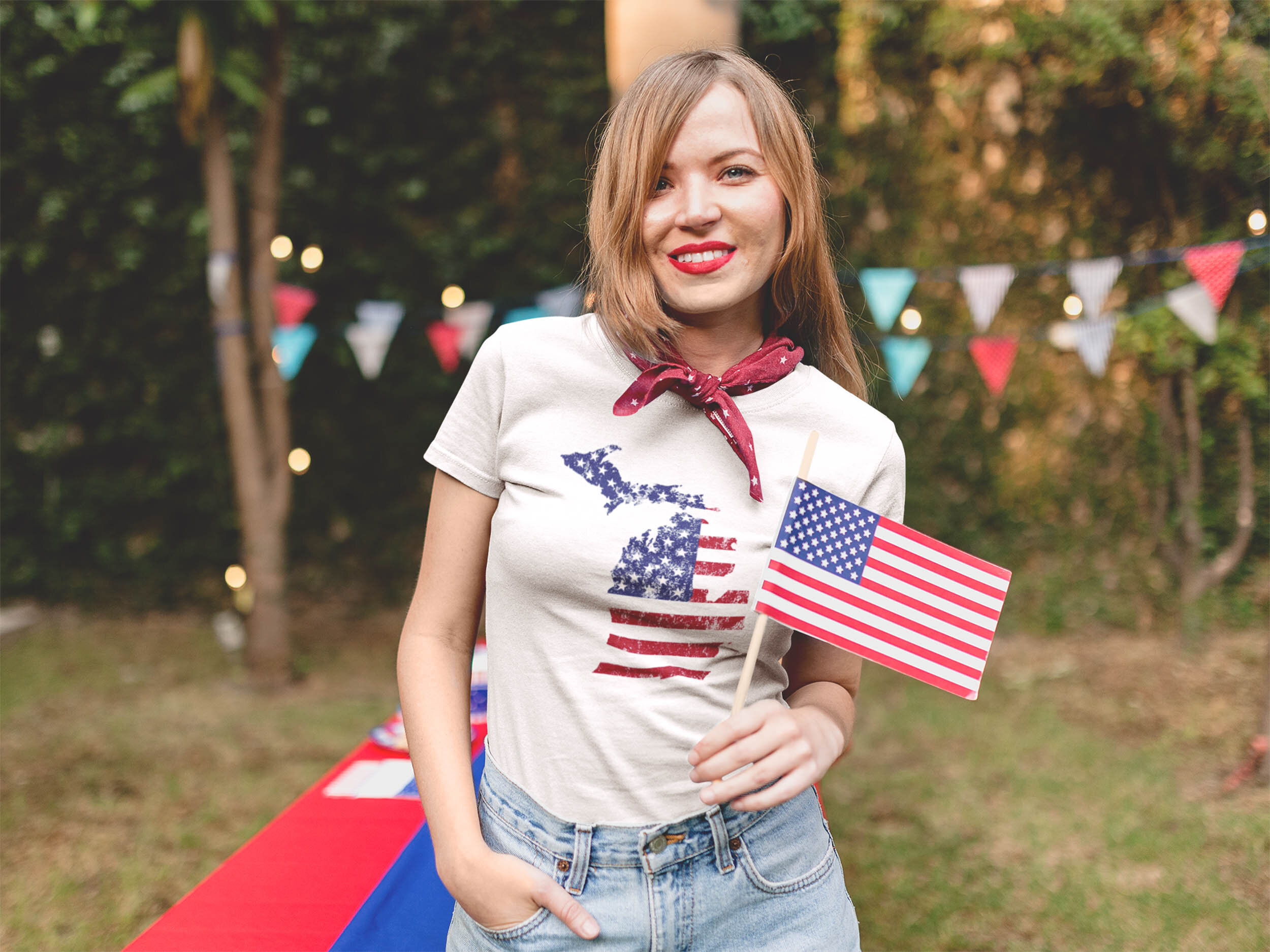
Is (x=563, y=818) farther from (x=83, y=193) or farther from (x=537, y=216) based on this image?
(x=83, y=193)

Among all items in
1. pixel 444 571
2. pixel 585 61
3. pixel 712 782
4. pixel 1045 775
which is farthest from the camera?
pixel 585 61

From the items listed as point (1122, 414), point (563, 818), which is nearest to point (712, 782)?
point (563, 818)

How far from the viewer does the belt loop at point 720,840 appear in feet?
3.72

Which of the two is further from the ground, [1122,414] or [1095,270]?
[1095,270]

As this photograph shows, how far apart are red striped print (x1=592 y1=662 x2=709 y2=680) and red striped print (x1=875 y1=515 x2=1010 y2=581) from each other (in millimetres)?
357

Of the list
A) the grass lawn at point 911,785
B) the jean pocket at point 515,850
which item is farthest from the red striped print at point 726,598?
the grass lawn at point 911,785

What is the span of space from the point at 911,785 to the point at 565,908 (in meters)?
3.20

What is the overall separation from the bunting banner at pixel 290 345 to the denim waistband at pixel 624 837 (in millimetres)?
4051

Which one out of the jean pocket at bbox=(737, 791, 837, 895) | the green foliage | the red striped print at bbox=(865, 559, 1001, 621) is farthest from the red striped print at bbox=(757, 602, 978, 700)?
the green foliage

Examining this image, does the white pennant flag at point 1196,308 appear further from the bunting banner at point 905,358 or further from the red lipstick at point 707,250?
the red lipstick at point 707,250

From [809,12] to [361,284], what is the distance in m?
3.08

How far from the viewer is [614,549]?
3.59 ft

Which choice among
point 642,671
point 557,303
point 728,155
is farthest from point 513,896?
point 557,303

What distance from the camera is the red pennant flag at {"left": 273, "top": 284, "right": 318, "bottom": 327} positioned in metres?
4.83
